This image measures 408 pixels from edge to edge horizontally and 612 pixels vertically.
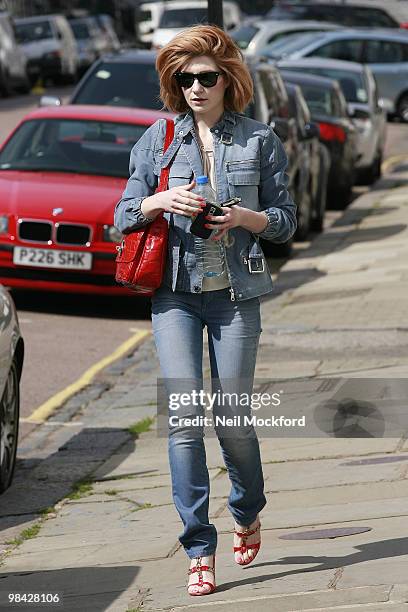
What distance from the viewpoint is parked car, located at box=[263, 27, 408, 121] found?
33438 mm

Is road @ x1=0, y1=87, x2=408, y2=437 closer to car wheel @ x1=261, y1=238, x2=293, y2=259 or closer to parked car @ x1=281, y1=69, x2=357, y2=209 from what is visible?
car wheel @ x1=261, y1=238, x2=293, y2=259

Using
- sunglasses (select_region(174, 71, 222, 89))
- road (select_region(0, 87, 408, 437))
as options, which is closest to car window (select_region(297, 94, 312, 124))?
road (select_region(0, 87, 408, 437))

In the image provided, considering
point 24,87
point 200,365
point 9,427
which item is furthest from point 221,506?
point 24,87

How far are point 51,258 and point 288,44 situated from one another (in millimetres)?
20445

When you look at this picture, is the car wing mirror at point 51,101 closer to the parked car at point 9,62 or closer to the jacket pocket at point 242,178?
the jacket pocket at point 242,178

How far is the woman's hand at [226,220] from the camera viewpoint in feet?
17.3

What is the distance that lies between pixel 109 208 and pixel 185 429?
7452mm

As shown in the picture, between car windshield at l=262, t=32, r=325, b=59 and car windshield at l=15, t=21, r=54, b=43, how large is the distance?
46.6ft

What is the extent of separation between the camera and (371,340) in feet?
36.2

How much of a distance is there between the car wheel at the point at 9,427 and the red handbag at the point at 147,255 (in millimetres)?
2256

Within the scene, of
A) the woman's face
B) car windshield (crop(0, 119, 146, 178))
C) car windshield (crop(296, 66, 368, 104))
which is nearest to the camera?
the woman's face

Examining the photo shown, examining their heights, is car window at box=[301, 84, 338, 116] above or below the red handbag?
below

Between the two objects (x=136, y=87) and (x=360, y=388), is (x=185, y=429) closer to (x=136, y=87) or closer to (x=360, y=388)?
(x=360, y=388)

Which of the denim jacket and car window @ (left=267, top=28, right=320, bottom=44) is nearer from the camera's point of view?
the denim jacket
